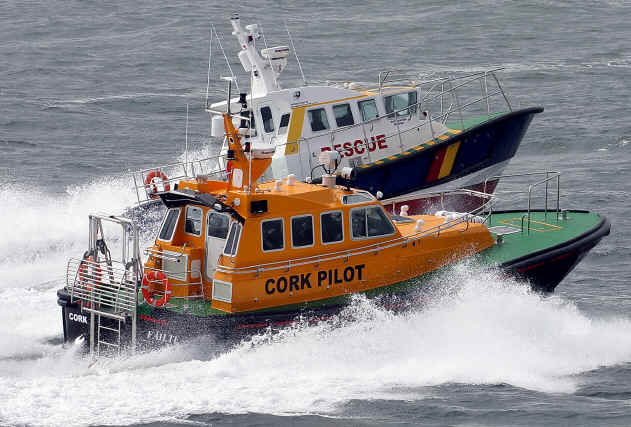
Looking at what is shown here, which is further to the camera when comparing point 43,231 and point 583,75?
point 583,75

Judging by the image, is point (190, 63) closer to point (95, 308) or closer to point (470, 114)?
point (470, 114)

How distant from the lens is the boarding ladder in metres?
14.0

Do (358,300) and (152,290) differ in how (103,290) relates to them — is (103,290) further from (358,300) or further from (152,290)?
(358,300)

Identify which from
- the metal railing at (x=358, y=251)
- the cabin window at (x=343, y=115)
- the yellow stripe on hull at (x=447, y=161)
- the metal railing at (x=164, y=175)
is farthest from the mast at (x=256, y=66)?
the metal railing at (x=358, y=251)

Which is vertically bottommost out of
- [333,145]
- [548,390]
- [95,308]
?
[548,390]

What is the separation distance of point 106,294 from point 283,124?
6.98 m

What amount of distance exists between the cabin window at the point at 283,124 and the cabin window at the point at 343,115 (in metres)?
0.90

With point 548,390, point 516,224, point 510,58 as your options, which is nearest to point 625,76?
point 510,58

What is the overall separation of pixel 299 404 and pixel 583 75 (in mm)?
21908

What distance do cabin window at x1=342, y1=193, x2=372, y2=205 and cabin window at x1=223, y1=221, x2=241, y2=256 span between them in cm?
151

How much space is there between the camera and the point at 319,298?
1429cm

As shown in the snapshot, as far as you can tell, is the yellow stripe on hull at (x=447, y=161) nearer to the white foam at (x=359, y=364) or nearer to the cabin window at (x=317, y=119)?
the cabin window at (x=317, y=119)

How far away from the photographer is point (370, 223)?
14.5m

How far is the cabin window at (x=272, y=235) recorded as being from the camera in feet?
46.0
